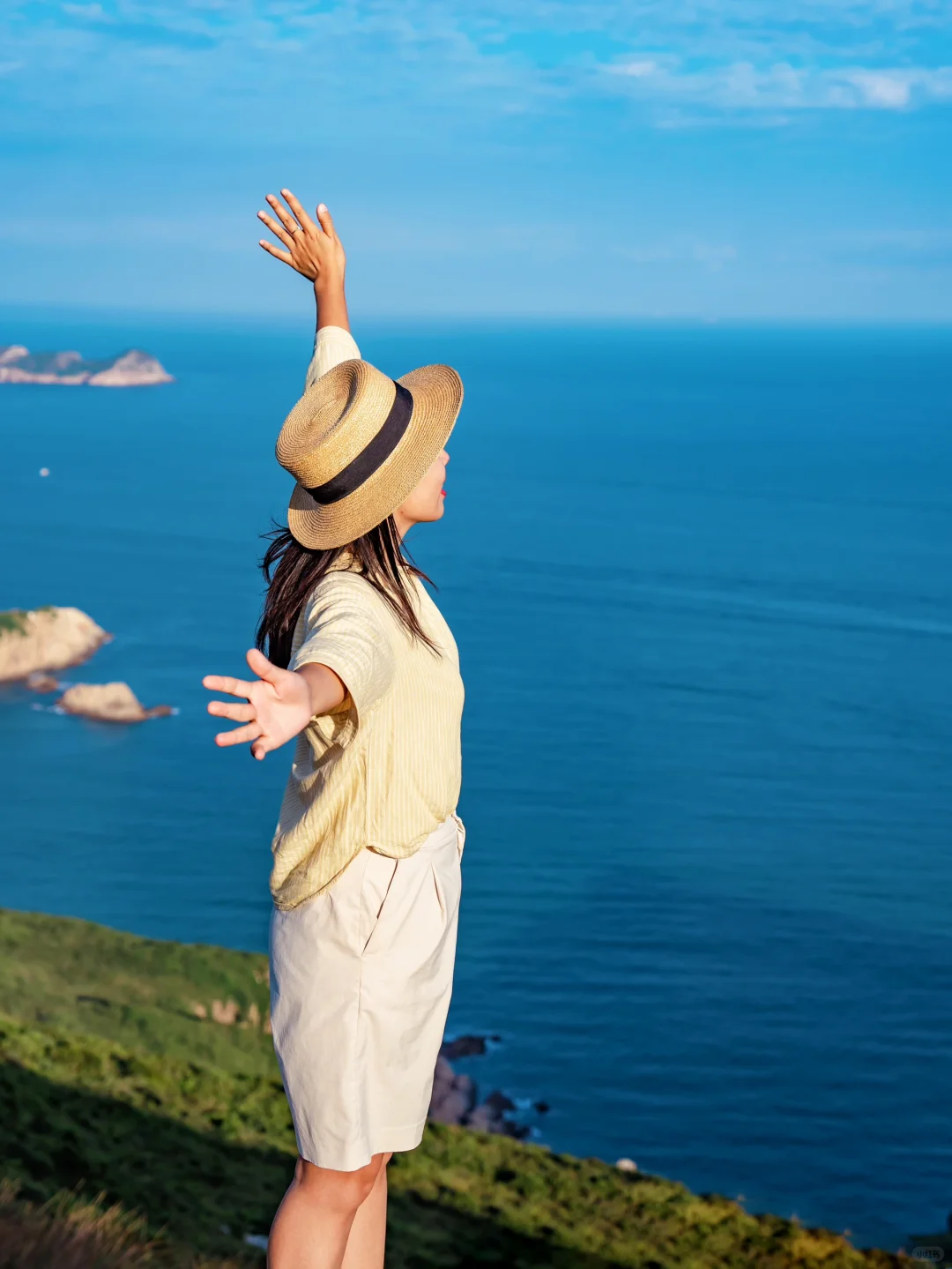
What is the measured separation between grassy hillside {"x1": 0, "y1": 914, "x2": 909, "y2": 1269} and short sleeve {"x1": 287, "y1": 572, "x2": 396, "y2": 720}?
7.84 ft

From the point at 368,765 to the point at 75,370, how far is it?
184 metres

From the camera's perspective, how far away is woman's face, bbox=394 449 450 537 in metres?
2.91

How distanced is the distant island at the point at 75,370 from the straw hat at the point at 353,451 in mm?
177432

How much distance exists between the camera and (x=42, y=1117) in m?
5.36

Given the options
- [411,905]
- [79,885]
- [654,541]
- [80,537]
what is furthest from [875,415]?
[411,905]

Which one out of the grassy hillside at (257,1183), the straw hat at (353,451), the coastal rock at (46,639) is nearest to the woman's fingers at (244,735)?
the straw hat at (353,451)

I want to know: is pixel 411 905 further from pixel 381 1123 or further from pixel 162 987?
pixel 162 987

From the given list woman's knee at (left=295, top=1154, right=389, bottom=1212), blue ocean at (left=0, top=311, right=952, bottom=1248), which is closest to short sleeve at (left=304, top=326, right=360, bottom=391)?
woman's knee at (left=295, top=1154, right=389, bottom=1212)

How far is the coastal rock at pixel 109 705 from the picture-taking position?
56.0 metres

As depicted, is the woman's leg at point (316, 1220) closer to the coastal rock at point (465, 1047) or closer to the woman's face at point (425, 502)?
the woman's face at point (425, 502)

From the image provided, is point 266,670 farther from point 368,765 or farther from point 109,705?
point 109,705

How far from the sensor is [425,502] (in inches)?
115

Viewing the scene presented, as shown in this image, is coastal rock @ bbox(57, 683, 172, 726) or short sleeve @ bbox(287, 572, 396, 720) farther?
coastal rock @ bbox(57, 683, 172, 726)

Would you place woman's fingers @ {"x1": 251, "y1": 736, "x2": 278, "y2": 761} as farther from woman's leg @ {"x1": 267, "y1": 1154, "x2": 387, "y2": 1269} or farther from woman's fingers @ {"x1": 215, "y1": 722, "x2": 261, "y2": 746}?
woman's leg @ {"x1": 267, "y1": 1154, "x2": 387, "y2": 1269}
